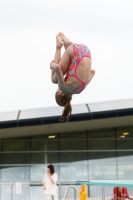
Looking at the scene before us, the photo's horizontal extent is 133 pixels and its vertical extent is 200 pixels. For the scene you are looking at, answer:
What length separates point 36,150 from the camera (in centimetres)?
2505

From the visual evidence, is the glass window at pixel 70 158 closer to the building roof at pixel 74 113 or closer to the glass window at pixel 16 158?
the glass window at pixel 16 158

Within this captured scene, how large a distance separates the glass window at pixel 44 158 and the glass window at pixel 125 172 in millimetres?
3499

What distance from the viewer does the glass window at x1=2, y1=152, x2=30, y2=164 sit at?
81.6 ft

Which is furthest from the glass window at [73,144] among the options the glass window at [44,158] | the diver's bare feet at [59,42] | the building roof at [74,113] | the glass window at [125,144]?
the diver's bare feet at [59,42]

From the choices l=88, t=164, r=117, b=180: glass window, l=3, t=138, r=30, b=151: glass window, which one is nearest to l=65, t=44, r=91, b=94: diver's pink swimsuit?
l=88, t=164, r=117, b=180: glass window

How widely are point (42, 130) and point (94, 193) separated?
566 cm

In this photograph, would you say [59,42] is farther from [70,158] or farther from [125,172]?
[125,172]

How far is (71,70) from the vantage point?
7.68 metres

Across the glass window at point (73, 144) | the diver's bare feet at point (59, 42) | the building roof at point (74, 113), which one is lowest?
the diver's bare feet at point (59, 42)

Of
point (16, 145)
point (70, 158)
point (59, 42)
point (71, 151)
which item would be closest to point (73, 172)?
point (70, 158)

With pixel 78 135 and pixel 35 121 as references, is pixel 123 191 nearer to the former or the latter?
pixel 35 121

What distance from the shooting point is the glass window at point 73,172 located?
24.6m

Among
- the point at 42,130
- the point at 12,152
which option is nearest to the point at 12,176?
the point at 12,152

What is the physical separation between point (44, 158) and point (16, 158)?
1522mm
